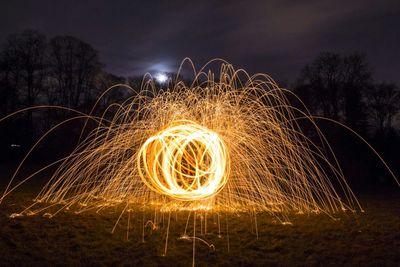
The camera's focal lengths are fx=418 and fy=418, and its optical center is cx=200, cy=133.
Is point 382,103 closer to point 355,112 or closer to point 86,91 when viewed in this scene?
point 355,112

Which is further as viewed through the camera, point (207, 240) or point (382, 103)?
point (382, 103)

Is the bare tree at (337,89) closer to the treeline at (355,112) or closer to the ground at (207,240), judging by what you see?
the treeline at (355,112)

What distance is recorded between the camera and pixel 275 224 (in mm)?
9047

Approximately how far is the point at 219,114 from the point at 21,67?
23.6 meters

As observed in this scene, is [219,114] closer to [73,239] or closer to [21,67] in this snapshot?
[73,239]

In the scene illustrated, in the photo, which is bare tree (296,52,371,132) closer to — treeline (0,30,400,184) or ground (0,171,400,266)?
treeline (0,30,400,184)

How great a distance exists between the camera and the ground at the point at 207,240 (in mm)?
6473

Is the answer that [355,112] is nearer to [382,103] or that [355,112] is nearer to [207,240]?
[382,103]

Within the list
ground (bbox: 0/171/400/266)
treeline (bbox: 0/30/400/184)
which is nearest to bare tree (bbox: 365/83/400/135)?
treeline (bbox: 0/30/400/184)

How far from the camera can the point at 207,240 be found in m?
7.62

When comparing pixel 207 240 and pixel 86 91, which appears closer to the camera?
pixel 207 240

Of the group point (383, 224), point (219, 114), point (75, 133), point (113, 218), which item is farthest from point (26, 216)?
point (75, 133)

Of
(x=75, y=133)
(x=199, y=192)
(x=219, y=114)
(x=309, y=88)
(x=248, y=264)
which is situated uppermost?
(x=309, y=88)

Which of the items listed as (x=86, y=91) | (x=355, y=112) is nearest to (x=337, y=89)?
(x=355, y=112)
